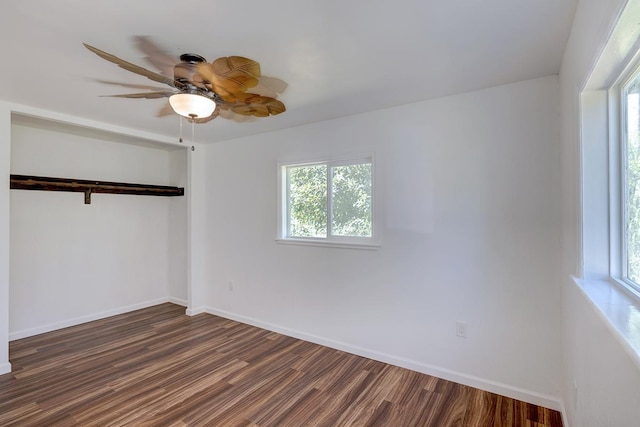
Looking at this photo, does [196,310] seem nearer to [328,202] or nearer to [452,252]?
[328,202]

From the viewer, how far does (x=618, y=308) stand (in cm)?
112

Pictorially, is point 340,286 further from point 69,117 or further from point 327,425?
point 69,117

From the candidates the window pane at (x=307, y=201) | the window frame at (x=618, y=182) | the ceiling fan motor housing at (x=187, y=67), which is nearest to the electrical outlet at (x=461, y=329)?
the window frame at (x=618, y=182)

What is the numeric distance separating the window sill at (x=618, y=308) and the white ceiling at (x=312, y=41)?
129 cm

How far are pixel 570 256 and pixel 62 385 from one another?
3772 mm

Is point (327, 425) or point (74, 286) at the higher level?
point (74, 286)

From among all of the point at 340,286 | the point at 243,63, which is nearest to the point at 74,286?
the point at 340,286

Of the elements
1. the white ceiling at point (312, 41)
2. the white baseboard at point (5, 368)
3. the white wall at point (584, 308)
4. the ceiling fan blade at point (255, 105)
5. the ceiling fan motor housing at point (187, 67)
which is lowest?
the white baseboard at point (5, 368)

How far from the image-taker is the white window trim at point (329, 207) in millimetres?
2867

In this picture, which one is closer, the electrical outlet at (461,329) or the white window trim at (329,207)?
the electrical outlet at (461,329)

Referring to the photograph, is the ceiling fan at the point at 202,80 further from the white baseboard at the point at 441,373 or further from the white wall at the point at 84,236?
the white wall at the point at 84,236

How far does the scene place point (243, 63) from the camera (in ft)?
4.91

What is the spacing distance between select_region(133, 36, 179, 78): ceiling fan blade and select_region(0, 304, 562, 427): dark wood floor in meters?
2.32

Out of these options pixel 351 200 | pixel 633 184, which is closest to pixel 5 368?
pixel 351 200
